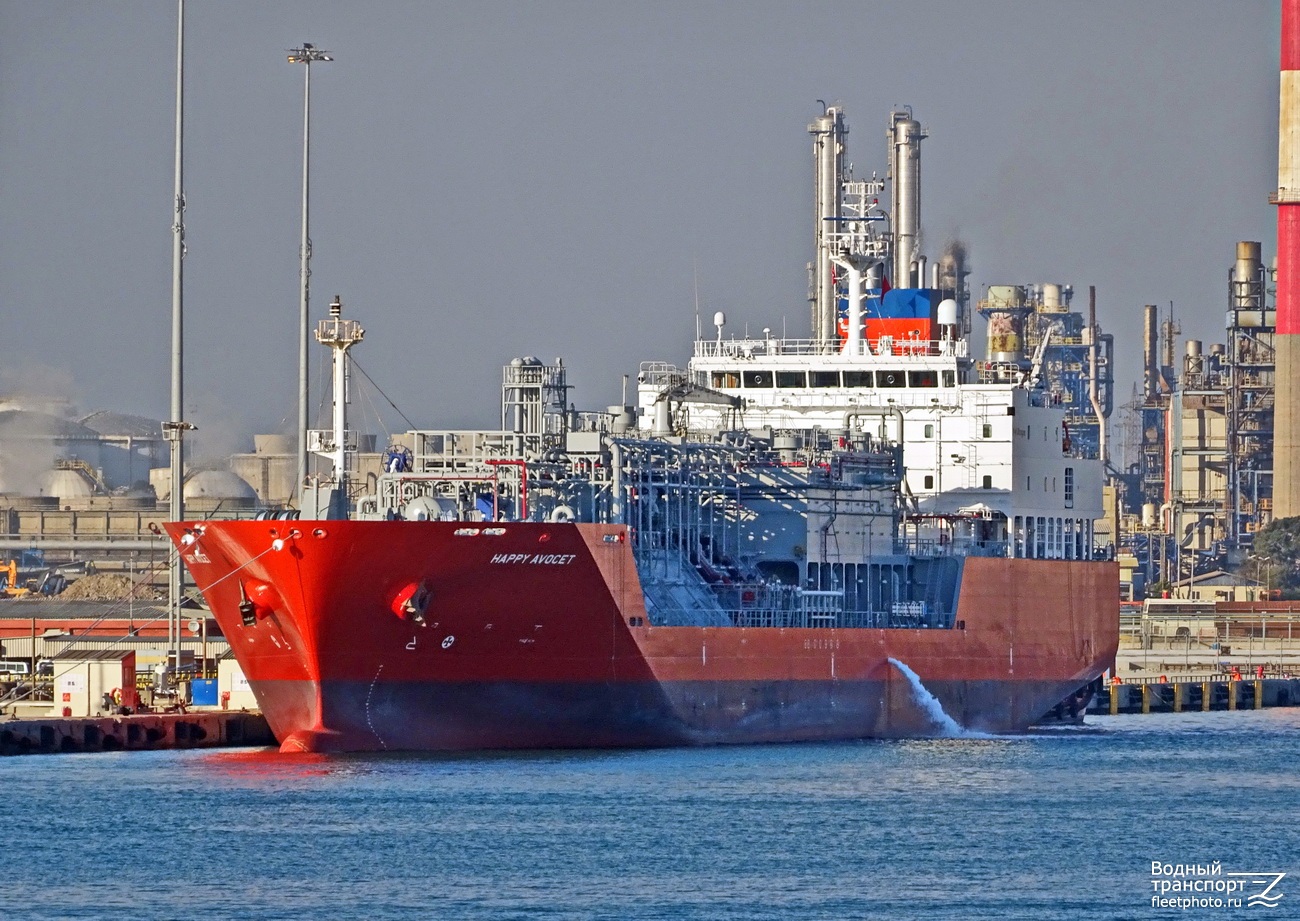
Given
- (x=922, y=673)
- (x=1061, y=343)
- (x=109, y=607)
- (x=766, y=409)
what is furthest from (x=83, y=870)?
(x=1061, y=343)

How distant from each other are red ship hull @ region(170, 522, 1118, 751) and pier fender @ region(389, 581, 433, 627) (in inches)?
3.7

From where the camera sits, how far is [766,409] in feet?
187

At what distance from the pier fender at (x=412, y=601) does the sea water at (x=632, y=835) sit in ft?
8.57

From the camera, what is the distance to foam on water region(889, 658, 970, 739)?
170ft

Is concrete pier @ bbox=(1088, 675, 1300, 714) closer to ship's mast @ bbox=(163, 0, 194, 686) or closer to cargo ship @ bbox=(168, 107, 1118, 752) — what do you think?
cargo ship @ bbox=(168, 107, 1118, 752)

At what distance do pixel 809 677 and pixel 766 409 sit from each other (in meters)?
9.37

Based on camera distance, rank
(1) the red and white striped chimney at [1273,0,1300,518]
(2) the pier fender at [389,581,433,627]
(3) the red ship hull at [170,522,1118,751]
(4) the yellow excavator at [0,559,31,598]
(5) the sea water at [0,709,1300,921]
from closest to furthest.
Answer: (5) the sea water at [0,709,1300,921] → (2) the pier fender at [389,581,433,627] → (3) the red ship hull at [170,522,1118,751] → (4) the yellow excavator at [0,559,31,598] → (1) the red and white striped chimney at [1273,0,1300,518]

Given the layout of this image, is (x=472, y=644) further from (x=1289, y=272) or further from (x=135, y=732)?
(x=1289, y=272)

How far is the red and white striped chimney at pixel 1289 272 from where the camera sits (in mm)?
96250

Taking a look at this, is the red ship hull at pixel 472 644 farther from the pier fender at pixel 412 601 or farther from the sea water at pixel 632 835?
the sea water at pixel 632 835

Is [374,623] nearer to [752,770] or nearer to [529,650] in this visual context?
[529,650]

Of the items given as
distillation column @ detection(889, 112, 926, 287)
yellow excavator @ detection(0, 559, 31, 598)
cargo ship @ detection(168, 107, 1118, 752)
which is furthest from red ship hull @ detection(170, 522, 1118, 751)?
yellow excavator @ detection(0, 559, 31, 598)

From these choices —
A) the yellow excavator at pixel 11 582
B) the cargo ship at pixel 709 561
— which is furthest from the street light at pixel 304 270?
the yellow excavator at pixel 11 582

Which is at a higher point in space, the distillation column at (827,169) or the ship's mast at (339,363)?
the distillation column at (827,169)
